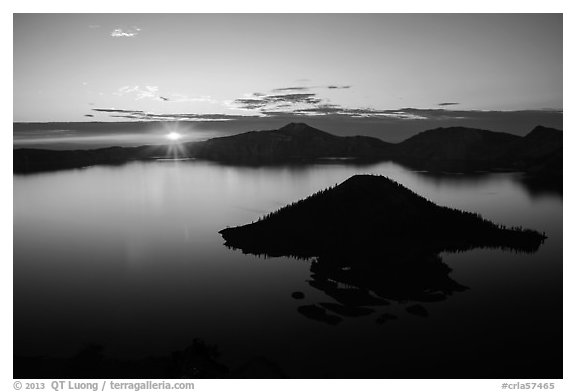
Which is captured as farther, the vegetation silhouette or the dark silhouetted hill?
the dark silhouetted hill

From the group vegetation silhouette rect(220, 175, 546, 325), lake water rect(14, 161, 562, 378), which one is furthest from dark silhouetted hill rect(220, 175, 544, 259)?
lake water rect(14, 161, 562, 378)

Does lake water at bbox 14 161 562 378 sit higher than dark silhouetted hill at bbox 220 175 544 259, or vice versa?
dark silhouetted hill at bbox 220 175 544 259

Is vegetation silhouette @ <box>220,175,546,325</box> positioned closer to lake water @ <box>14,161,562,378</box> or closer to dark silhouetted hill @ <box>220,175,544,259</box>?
dark silhouetted hill @ <box>220,175,544,259</box>

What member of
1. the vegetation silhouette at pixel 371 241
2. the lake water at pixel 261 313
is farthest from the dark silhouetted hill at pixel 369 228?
the lake water at pixel 261 313

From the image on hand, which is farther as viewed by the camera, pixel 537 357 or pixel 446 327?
pixel 446 327

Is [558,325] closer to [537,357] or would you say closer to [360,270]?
[537,357]

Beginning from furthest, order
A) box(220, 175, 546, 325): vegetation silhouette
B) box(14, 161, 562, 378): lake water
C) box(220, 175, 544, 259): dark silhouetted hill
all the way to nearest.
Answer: box(220, 175, 544, 259): dark silhouetted hill, box(220, 175, 546, 325): vegetation silhouette, box(14, 161, 562, 378): lake water

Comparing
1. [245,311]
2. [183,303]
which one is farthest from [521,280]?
[183,303]

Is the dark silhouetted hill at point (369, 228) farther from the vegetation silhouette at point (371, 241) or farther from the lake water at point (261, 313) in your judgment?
the lake water at point (261, 313)
